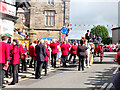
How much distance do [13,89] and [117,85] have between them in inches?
226

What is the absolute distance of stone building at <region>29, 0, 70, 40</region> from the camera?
118 ft

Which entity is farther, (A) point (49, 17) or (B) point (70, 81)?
(A) point (49, 17)

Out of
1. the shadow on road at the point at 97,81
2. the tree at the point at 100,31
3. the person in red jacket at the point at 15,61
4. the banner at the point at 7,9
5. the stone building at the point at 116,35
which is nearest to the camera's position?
the shadow on road at the point at 97,81

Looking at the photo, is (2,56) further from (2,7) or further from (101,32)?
(101,32)

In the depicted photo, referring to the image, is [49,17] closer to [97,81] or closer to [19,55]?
[19,55]

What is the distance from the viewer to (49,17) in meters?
36.3

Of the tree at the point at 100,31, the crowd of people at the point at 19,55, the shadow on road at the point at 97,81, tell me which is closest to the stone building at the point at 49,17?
the crowd of people at the point at 19,55

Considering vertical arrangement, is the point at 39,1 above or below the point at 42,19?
above

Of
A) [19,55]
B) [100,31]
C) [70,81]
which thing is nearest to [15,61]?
[19,55]

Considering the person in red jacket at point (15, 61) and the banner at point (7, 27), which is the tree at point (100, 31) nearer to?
the banner at point (7, 27)

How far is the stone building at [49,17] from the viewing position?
36.0m

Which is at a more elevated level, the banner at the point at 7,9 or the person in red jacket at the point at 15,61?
the banner at the point at 7,9

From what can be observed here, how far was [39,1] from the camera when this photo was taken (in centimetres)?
3684

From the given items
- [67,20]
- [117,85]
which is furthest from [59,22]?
[117,85]
